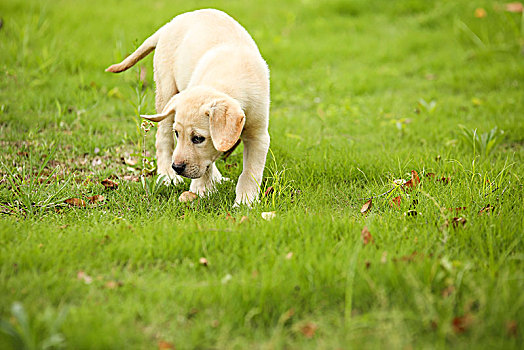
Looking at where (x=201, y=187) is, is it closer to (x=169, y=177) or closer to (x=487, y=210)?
(x=169, y=177)

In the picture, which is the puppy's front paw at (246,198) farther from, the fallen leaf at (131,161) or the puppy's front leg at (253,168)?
the fallen leaf at (131,161)

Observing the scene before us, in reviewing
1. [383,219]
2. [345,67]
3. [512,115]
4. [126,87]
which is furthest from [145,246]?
[345,67]

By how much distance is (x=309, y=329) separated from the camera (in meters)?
2.08

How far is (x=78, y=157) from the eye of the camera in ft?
14.0

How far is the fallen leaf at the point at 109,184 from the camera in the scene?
3660 mm

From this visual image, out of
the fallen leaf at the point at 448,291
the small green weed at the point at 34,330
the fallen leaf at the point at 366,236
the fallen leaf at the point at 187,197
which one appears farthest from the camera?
the fallen leaf at the point at 187,197

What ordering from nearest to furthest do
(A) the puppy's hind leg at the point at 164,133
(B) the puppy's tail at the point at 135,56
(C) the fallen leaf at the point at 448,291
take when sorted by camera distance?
(C) the fallen leaf at the point at 448,291 < (B) the puppy's tail at the point at 135,56 < (A) the puppy's hind leg at the point at 164,133

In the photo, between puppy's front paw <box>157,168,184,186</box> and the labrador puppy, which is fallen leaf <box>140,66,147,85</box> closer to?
the labrador puppy

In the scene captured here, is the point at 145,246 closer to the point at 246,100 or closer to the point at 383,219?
the point at 246,100

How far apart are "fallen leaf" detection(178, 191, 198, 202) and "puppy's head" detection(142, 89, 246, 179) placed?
31 centimetres

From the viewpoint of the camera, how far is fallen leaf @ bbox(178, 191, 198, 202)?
339cm

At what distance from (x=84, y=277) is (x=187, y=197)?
3.75ft

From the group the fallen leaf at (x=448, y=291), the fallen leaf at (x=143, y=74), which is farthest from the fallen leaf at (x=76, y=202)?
the fallen leaf at (x=448, y=291)

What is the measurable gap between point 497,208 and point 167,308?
6.91ft
